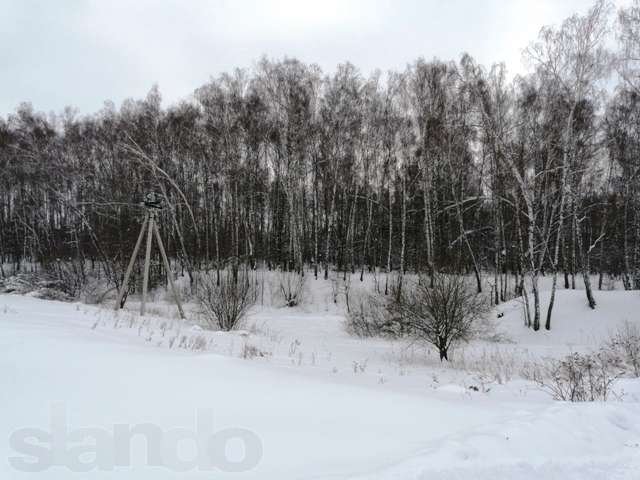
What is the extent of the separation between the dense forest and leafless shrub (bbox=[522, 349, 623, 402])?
13.3ft

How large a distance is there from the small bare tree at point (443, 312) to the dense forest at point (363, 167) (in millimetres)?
1193

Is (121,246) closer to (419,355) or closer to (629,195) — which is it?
(419,355)

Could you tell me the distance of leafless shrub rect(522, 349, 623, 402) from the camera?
5410 millimetres

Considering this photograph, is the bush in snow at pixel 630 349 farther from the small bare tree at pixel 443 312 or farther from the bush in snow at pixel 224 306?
the bush in snow at pixel 224 306

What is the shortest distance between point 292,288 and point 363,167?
8983mm

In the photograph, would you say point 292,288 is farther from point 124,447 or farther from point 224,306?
point 124,447

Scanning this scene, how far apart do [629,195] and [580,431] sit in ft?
76.5

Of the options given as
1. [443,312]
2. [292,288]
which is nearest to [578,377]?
[443,312]

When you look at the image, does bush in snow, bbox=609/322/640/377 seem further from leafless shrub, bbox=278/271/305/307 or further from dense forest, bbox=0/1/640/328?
leafless shrub, bbox=278/271/305/307

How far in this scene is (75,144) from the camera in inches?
1089

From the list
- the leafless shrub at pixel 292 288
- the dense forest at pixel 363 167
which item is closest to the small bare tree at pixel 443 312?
the dense forest at pixel 363 167

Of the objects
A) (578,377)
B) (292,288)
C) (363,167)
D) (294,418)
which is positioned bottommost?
(578,377)

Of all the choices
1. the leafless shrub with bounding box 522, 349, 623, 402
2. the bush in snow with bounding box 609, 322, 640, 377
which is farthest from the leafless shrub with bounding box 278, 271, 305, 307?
the bush in snow with bounding box 609, 322, 640, 377

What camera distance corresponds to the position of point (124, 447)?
8.50 ft
